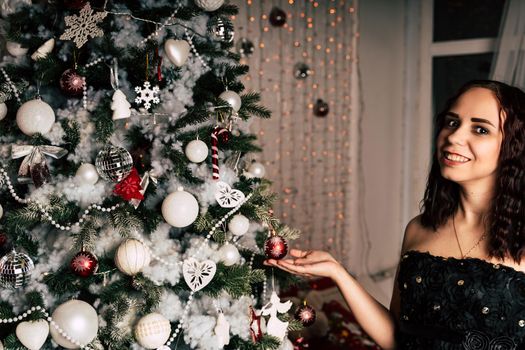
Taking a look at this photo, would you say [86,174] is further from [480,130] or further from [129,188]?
[480,130]

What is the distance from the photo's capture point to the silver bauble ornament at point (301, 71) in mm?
3553

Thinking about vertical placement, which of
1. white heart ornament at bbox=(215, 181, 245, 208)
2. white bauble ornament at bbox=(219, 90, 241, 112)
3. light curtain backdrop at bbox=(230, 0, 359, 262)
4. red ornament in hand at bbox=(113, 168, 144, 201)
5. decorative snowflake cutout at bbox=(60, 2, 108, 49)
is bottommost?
light curtain backdrop at bbox=(230, 0, 359, 262)

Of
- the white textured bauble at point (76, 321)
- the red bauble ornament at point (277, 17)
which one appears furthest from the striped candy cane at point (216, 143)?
the red bauble ornament at point (277, 17)

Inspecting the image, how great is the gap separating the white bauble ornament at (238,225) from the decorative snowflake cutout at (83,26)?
0.60 m

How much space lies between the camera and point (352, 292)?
1.79m

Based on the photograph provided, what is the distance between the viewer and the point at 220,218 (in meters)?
1.52

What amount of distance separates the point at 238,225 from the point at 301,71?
220 cm

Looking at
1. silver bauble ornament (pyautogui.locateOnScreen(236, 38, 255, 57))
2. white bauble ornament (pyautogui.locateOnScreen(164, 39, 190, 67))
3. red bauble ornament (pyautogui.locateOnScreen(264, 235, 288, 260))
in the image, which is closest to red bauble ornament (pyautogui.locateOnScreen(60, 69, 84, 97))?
white bauble ornament (pyautogui.locateOnScreen(164, 39, 190, 67))

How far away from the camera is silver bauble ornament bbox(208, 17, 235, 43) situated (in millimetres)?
1547

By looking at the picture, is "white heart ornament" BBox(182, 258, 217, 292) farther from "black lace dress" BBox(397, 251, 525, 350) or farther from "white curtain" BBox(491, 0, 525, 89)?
"white curtain" BBox(491, 0, 525, 89)

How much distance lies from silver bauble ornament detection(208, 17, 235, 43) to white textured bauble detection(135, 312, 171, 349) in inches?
30.9

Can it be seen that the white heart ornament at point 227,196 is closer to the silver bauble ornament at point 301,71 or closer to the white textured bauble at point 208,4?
the white textured bauble at point 208,4

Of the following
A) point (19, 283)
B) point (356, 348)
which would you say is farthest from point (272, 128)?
point (19, 283)

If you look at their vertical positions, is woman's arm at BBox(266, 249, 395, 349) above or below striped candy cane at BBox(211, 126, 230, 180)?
below
